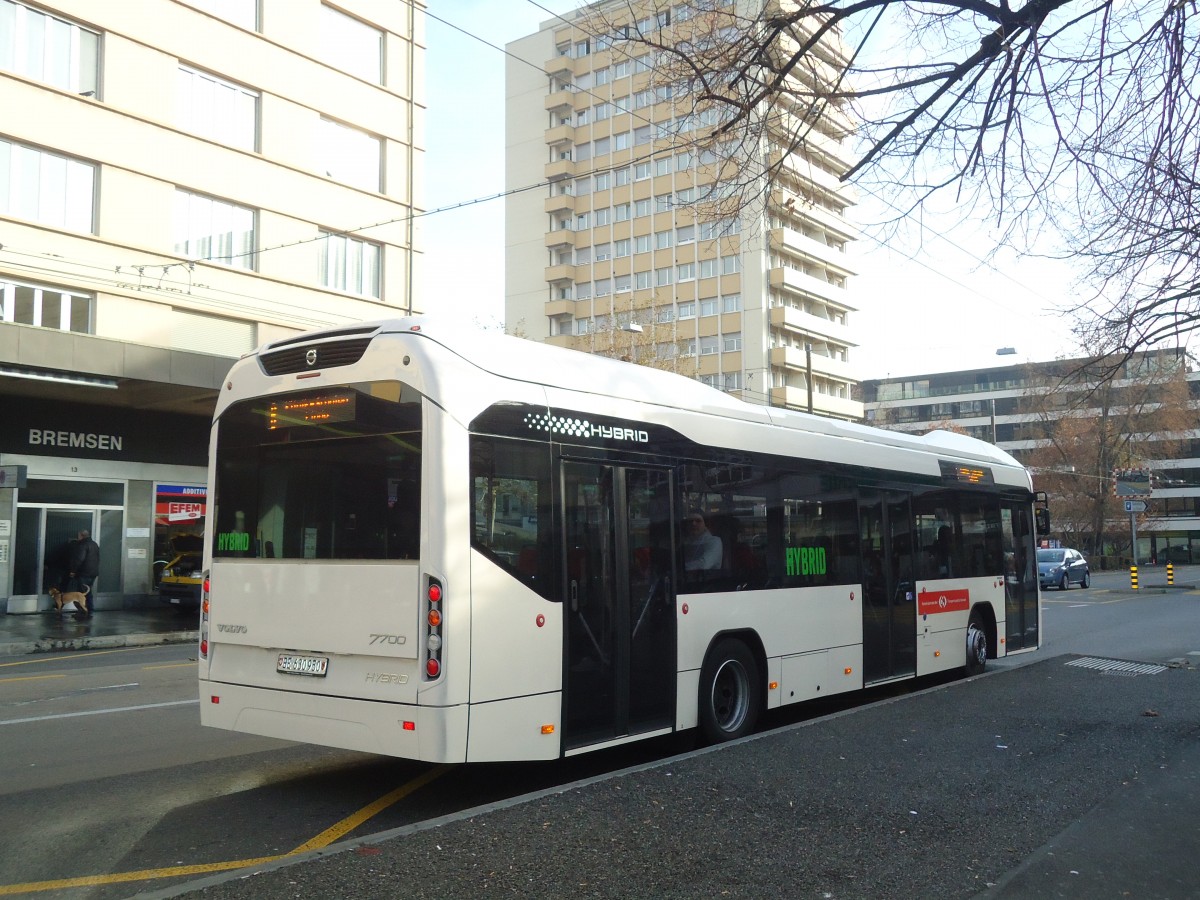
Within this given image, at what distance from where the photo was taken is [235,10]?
27344mm

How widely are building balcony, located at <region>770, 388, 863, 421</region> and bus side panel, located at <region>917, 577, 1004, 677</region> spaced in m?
52.0

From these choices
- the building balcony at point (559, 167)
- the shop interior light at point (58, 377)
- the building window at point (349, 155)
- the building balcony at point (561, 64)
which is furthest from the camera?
the building balcony at point (559, 167)

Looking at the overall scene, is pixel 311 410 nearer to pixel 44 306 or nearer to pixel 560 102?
pixel 44 306

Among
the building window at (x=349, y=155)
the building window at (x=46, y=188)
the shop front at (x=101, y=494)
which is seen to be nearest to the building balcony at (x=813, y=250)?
the building window at (x=349, y=155)

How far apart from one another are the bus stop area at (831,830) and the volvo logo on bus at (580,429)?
231 cm

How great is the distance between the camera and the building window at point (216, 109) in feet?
85.9

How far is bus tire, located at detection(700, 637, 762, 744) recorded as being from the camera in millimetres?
8656

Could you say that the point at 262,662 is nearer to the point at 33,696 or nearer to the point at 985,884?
the point at 985,884

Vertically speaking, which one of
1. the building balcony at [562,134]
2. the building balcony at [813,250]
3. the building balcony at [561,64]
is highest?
the building balcony at [561,64]

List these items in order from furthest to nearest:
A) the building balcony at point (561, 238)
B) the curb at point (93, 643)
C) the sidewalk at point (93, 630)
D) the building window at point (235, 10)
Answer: the building balcony at point (561, 238), the building window at point (235, 10), the sidewalk at point (93, 630), the curb at point (93, 643)

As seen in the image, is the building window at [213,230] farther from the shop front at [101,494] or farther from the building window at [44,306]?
the shop front at [101,494]

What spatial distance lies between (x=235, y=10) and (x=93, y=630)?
16288 millimetres

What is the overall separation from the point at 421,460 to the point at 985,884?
383 centimetres

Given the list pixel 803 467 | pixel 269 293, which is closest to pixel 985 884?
pixel 803 467
